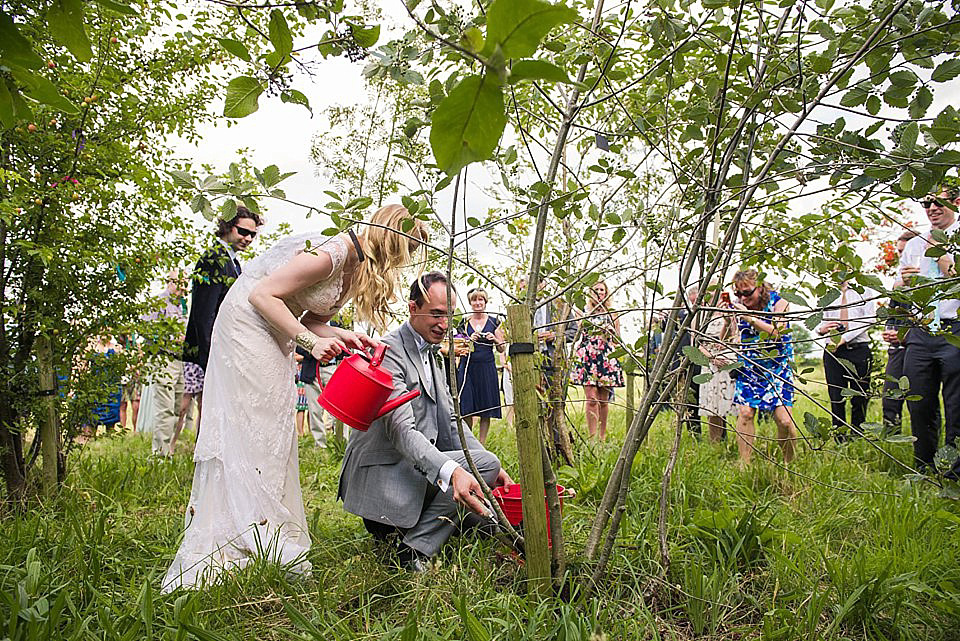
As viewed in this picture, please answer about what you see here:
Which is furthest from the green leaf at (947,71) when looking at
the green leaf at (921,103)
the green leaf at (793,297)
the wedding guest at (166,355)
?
the wedding guest at (166,355)

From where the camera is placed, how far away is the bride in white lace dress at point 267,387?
2.16 m

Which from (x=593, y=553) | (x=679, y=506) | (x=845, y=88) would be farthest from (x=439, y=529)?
(x=845, y=88)

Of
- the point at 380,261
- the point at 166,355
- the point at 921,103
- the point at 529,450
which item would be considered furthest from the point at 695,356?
the point at 166,355

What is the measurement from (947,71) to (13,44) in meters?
1.70

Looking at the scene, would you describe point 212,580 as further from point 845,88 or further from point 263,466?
point 845,88

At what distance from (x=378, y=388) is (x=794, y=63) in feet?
4.89

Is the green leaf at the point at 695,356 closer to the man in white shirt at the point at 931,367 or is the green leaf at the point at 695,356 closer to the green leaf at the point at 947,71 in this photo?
the green leaf at the point at 947,71

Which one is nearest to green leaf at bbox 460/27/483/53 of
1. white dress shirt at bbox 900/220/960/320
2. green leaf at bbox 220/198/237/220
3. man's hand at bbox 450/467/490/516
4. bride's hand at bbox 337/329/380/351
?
green leaf at bbox 220/198/237/220

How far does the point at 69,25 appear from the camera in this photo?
2.51 feet

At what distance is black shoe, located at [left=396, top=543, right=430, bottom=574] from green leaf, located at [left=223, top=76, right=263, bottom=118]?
1.68m

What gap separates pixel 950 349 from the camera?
3500 mm

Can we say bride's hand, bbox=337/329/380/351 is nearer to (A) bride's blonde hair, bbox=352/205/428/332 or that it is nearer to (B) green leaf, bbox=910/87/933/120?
(A) bride's blonde hair, bbox=352/205/428/332

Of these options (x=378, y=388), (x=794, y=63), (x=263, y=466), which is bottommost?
(x=263, y=466)

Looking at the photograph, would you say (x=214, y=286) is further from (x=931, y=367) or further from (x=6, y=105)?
(x=931, y=367)
